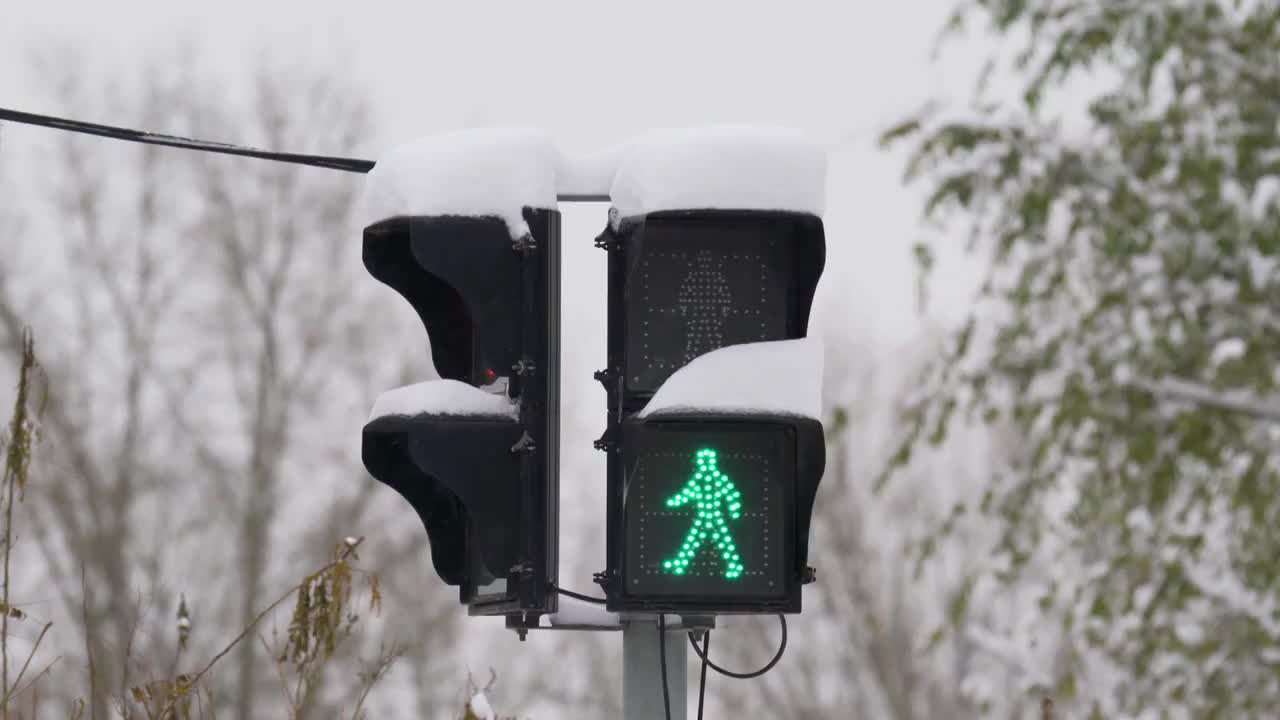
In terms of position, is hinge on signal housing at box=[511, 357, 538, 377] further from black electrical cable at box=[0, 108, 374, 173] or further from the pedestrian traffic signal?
black electrical cable at box=[0, 108, 374, 173]

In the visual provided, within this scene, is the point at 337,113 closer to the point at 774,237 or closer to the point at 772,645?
the point at 772,645

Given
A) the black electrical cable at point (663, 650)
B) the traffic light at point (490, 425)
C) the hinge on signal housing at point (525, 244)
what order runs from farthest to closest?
the hinge on signal housing at point (525, 244)
the traffic light at point (490, 425)
the black electrical cable at point (663, 650)

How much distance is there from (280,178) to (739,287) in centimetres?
2470

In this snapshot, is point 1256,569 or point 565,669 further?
point 565,669

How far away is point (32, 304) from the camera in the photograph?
27.3 metres

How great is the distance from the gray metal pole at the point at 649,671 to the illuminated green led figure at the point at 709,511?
157 millimetres

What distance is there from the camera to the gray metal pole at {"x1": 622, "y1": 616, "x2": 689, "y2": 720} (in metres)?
4.55

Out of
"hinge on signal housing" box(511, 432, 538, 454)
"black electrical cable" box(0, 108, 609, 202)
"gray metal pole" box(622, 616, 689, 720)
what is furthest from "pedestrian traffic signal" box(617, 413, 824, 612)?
"black electrical cable" box(0, 108, 609, 202)

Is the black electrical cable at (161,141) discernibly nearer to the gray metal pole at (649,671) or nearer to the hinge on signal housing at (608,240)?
the hinge on signal housing at (608,240)

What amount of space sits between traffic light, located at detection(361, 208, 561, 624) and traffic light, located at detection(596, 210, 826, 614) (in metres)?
0.15

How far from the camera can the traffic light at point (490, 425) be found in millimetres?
4719

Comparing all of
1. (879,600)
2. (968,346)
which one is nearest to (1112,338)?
(968,346)

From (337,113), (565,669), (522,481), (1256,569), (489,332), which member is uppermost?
(337,113)

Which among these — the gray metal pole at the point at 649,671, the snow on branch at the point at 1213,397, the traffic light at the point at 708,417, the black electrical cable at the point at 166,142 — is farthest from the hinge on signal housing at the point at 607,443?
the snow on branch at the point at 1213,397
